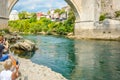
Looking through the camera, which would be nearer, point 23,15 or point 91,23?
point 91,23

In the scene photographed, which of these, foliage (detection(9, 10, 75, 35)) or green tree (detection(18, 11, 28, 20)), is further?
green tree (detection(18, 11, 28, 20))

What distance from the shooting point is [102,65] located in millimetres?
15469

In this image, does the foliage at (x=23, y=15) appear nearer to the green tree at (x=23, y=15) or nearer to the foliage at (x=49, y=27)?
the green tree at (x=23, y=15)

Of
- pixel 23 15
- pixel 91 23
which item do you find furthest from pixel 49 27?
pixel 23 15

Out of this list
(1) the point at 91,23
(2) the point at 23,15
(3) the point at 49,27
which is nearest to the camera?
(1) the point at 91,23

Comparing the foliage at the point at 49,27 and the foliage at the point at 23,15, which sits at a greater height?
the foliage at the point at 23,15

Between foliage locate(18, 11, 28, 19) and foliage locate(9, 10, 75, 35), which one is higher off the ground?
foliage locate(18, 11, 28, 19)

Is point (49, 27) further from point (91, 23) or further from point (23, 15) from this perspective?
point (23, 15)

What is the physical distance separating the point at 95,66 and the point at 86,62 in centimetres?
137

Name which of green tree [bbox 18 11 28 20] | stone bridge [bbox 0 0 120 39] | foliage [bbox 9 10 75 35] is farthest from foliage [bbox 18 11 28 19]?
stone bridge [bbox 0 0 120 39]

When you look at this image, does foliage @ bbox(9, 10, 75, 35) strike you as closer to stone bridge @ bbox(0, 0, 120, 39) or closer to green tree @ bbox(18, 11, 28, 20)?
stone bridge @ bbox(0, 0, 120, 39)

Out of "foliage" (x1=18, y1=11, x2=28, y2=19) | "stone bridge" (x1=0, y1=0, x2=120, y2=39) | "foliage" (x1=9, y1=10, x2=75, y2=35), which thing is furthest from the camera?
"foliage" (x1=18, y1=11, x2=28, y2=19)

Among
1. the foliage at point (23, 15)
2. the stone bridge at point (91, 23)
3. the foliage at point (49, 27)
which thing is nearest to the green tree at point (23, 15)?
the foliage at point (23, 15)

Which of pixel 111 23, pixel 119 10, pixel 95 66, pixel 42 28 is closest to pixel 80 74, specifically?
pixel 95 66
